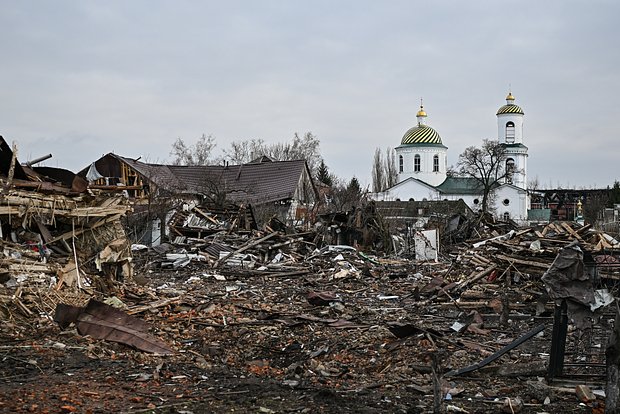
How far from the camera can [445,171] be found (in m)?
73.9

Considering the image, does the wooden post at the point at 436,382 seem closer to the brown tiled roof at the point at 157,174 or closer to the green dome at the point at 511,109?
the brown tiled roof at the point at 157,174

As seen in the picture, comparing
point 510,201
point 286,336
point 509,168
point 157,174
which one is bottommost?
point 286,336

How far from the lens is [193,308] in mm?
12164

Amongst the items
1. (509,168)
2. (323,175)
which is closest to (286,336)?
(323,175)

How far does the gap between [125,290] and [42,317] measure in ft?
10.2

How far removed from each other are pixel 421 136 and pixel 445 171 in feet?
16.9

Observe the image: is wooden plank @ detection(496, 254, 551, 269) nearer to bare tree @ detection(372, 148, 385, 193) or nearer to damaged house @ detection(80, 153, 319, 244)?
damaged house @ detection(80, 153, 319, 244)

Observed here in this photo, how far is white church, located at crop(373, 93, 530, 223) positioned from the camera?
68.2 m

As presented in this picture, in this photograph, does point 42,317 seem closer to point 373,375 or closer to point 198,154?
point 373,375

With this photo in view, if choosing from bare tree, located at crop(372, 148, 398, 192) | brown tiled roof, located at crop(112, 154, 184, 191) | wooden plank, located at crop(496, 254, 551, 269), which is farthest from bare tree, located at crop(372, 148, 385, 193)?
wooden plank, located at crop(496, 254, 551, 269)

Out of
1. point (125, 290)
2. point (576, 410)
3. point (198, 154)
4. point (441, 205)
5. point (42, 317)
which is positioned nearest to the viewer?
point (576, 410)

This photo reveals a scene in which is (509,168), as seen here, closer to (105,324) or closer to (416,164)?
(416,164)

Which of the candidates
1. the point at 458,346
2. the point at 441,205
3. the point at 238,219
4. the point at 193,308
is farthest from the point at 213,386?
the point at 441,205

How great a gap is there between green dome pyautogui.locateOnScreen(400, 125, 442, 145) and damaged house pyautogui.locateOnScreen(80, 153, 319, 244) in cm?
3436
